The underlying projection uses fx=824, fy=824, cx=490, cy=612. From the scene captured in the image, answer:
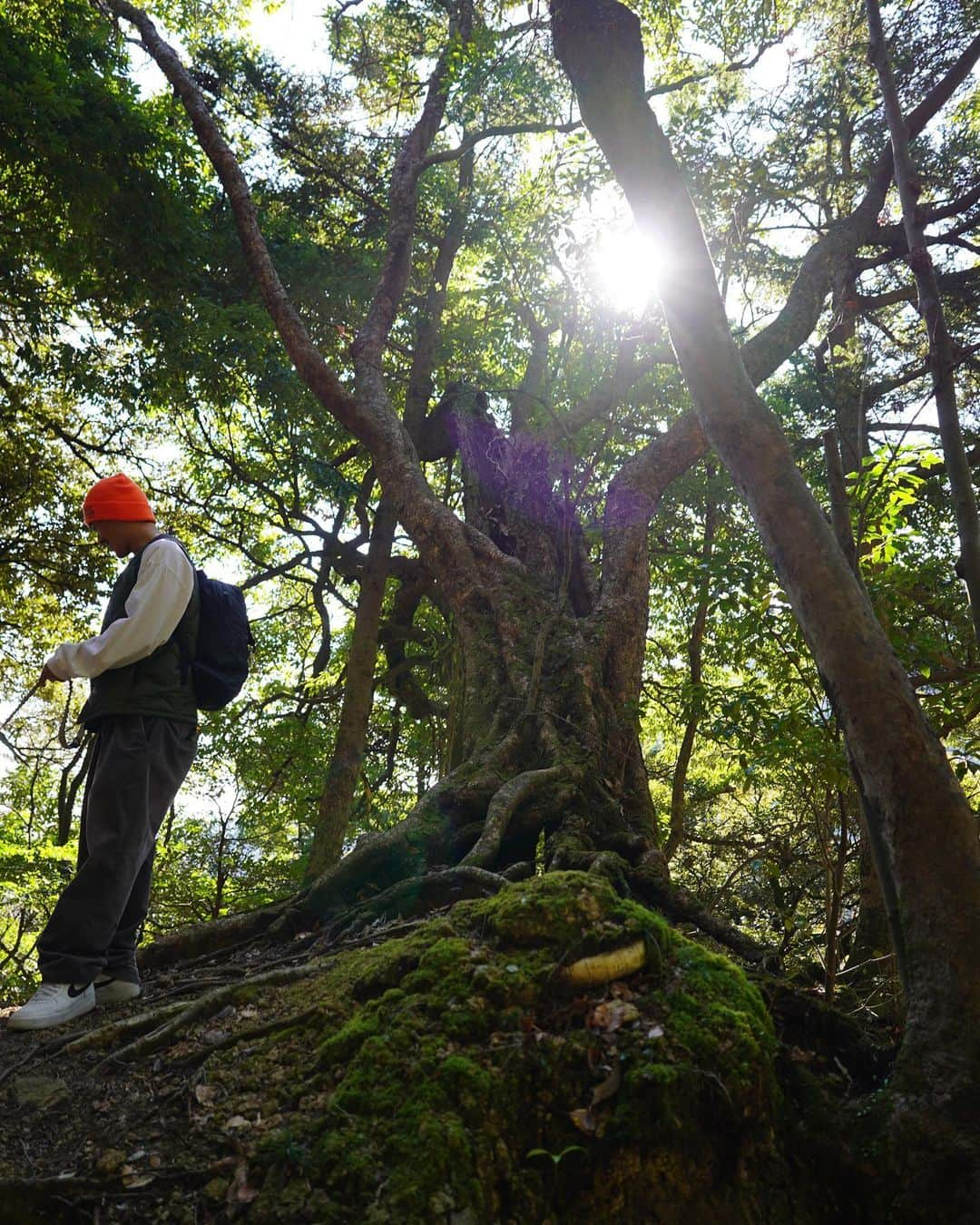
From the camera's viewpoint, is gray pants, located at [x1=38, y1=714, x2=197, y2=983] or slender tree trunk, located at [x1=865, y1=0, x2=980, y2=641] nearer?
gray pants, located at [x1=38, y1=714, x2=197, y2=983]

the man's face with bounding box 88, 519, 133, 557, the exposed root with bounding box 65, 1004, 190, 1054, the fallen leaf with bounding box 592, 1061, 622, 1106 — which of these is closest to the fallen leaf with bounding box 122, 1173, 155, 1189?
the exposed root with bounding box 65, 1004, 190, 1054

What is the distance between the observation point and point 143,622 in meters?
3.45

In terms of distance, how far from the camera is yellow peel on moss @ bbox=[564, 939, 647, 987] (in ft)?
8.29

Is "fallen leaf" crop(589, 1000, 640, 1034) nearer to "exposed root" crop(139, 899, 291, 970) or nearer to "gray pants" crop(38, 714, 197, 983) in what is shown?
"gray pants" crop(38, 714, 197, 983)

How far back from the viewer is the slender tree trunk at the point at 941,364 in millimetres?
3424

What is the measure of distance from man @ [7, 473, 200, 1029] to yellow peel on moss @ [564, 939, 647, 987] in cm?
192

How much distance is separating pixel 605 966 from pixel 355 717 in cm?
628

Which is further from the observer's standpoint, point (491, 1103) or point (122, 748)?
point (122, 748)

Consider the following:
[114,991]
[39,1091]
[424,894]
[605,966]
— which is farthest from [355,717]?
[605,966]

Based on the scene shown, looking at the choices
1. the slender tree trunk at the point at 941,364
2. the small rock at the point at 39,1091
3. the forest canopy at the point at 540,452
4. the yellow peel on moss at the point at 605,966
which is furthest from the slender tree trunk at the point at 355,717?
the slender tree trunk at the point at 941,364

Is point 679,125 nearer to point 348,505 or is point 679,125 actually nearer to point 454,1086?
point 348,505

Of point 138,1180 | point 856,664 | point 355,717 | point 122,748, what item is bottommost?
point 138,1180

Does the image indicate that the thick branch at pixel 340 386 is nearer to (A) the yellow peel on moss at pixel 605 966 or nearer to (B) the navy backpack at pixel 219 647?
(B) the navy backpack at pixel 219 647

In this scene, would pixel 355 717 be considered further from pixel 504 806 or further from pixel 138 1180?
pixel 138 1180
